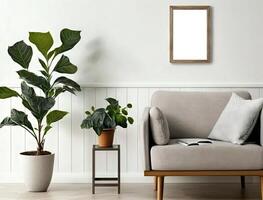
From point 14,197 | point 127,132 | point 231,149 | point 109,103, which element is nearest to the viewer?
point 231,149

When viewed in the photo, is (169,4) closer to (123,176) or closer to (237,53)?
(237,53)

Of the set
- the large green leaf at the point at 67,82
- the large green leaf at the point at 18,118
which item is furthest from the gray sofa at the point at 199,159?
the large green leaf at the point at 18,118

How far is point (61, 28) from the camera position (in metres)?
3.99

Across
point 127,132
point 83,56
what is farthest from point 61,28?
point 127,132

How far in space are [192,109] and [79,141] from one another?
3.38ft

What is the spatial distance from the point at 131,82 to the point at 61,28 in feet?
2.50

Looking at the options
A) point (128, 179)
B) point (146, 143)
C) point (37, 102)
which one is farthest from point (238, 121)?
point (37, 102)

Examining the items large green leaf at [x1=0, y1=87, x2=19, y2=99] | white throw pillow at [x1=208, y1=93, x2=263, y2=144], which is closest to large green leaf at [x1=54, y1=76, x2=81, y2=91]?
large green leaf at [x1=0, y1=87, x2=19, y2=99]

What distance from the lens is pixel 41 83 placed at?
3.60 m

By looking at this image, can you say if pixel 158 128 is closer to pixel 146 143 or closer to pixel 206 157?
pixel 146 143

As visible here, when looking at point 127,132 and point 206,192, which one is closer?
point 206,192

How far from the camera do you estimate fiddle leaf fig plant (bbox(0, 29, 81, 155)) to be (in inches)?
140

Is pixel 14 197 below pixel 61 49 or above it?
below

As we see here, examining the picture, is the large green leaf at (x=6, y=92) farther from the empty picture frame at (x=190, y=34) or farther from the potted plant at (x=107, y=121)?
the empty picture frame at (x=190, y=34)
